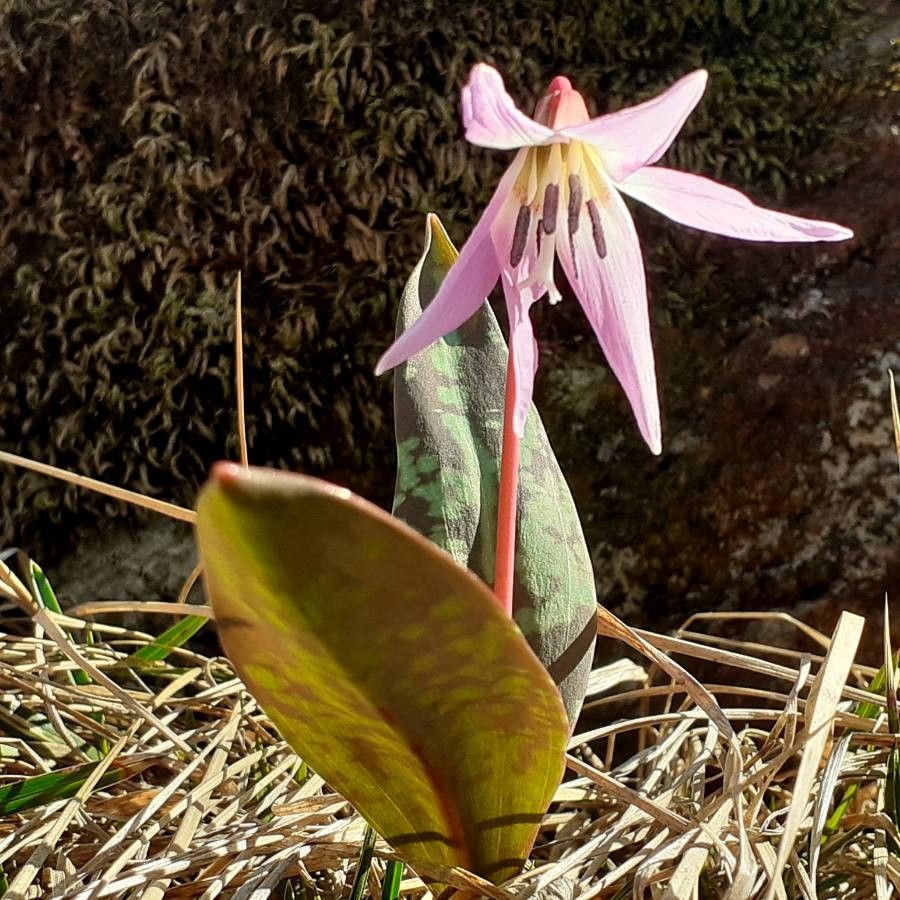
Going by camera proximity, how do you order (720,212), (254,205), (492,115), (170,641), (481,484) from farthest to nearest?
(254,205) < (170,641) < (481,484) < (720,212) < (492,115)

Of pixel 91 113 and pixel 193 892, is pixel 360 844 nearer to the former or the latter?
pixel 193 892

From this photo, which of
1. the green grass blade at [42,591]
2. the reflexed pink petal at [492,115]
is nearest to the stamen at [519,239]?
the reflexed pink petal at [492,115]

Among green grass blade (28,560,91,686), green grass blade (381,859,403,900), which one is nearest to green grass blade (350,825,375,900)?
green grass blade (381,859,403,900)

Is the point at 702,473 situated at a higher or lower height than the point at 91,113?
lower

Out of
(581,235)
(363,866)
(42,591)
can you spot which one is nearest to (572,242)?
(581,235)

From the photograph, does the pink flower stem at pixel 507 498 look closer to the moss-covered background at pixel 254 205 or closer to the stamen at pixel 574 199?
the stamen at pixel 574 199

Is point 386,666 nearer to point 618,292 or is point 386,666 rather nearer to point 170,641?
point 618,292

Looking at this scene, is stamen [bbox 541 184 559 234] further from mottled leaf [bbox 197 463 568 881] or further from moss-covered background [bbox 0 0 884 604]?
moss-covered background [bbox 0 0 884 604]

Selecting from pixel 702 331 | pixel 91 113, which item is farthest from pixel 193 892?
pixel 91 113
